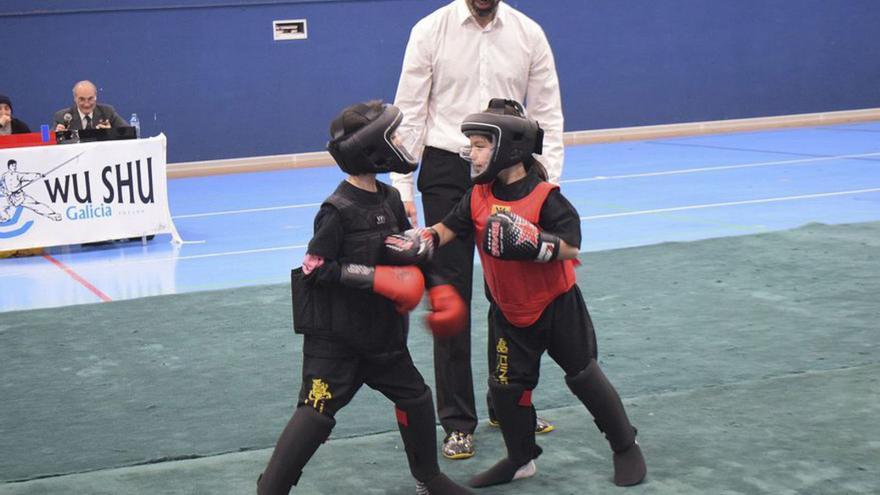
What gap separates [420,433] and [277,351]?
9.00ft

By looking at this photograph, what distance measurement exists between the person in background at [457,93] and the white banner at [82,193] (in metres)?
6.82

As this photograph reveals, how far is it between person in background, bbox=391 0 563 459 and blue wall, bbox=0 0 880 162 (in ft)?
41.2

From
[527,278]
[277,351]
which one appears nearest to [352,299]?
[527,278]

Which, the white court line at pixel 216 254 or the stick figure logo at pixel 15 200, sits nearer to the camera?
the white court line at pixel 216 254

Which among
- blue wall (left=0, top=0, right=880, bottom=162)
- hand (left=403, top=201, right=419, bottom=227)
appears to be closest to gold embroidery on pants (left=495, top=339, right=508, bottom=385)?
Answer: hand (left=403, top=201, right=419, bottom=227)

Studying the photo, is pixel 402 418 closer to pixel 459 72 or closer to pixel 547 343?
pixel 547 343

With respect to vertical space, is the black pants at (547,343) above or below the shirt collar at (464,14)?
below

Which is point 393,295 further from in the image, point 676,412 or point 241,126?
point 241,126

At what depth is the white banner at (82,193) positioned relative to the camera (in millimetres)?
11383

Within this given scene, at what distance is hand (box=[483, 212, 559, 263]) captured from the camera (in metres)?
4.44

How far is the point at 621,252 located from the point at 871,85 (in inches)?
549

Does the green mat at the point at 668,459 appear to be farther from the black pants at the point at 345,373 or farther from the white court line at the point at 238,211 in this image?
the white court line at the point at 238,211

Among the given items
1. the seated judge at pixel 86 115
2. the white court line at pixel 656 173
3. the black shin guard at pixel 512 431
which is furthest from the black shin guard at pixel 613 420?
the white court line at pixel 656 173

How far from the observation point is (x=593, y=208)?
12.8 metres
